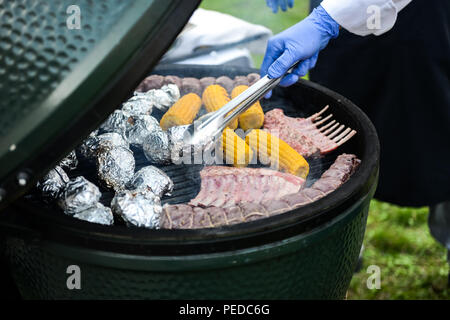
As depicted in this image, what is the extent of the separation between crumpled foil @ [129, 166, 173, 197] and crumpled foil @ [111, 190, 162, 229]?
0.28 ft

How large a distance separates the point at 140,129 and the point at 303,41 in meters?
0.85

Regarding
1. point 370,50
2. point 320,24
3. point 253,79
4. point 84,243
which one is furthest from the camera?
point 370,50

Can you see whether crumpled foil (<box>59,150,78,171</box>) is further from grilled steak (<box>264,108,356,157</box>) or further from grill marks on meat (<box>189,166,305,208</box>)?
grilled steak (<box>264,108,356,157</box>)

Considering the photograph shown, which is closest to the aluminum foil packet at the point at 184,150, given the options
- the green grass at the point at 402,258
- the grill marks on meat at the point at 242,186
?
the grill marks on meat at the point at 242,186

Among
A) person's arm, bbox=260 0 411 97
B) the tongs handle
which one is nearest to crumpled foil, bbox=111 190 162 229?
the tongs handle

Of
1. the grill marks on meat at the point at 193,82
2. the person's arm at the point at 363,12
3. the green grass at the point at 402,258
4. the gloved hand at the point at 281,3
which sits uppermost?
the gloved hand at the point at 281,3

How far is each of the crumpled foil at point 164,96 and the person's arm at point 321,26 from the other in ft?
1.75

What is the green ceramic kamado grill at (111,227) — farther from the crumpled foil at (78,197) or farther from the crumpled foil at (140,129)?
the crumpled foil at (140,129)

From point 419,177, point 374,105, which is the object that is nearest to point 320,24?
point 374,105

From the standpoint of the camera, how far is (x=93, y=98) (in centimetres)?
112

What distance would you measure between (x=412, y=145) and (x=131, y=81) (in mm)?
2267

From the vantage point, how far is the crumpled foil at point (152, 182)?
167 centimetres

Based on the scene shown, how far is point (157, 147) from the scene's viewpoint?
1.86m
